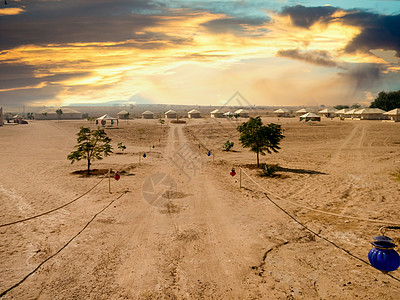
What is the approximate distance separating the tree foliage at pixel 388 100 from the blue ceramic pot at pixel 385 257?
385ft

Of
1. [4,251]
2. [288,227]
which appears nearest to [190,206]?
[288,227]

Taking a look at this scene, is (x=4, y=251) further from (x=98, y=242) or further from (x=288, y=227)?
(x=288, y=227)

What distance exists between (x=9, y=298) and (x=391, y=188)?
19.5 meters

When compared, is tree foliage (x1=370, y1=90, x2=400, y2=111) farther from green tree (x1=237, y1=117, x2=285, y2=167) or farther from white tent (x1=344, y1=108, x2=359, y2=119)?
green tree (x1=237, y1=117, x2=285, y2=167)

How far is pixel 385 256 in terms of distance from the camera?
6.71m

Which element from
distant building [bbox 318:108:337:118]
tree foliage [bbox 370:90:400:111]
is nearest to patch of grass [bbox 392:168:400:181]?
distant building [bbox 318:108:337:118]

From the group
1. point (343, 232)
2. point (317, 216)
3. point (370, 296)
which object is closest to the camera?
point (370, 296)

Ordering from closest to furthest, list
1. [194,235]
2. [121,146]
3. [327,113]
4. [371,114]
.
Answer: [194,235] → [121,146] → [371,114] → [327,113]

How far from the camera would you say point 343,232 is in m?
11.5

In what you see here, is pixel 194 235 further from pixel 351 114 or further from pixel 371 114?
pixel 351 114

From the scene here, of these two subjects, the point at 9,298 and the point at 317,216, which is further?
the point at 317,216

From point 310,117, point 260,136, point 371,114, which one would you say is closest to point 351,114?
point 371,114

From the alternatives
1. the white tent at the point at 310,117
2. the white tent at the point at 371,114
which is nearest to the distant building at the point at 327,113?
the white tent at the point at 371,114

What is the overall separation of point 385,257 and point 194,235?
6.50 m
